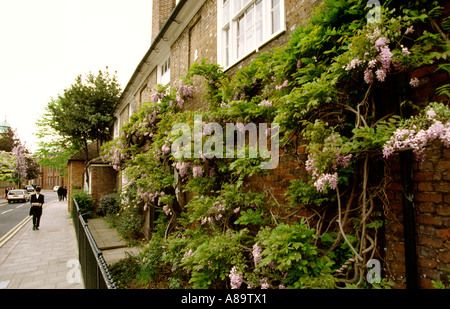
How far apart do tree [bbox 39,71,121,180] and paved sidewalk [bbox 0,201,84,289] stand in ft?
24.8

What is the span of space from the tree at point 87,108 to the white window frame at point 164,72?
8.53 meters

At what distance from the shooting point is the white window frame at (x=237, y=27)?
4.51 m

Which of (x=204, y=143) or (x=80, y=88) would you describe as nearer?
(x=204, y=143)

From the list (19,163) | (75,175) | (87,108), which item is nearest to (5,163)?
(19,163)

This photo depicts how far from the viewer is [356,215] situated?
288 cm

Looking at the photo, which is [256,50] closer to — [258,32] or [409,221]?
[258,32]

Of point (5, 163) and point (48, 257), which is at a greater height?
point (5, 163)

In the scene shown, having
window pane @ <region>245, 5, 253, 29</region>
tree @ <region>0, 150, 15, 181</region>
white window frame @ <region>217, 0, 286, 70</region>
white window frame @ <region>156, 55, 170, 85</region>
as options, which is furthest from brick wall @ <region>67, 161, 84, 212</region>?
tree @ <region>0, 150, 15, 181</region>

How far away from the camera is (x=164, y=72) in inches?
397

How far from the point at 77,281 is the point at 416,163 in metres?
7.03

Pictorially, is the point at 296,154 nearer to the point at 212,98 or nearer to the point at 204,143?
the point at 204,143

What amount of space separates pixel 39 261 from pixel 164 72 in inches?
294

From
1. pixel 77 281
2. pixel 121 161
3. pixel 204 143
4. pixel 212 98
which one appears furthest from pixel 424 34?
pixel 121 161
